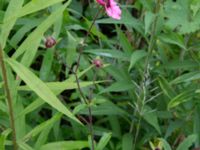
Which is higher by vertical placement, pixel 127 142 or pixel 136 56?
pixel 136 56

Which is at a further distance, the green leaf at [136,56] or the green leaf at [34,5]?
the green leaf at [136,56]

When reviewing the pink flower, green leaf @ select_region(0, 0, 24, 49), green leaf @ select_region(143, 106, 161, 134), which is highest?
green leaf @ select_region(0, 0, 24, 49)

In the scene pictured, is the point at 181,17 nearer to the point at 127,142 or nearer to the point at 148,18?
the point at 148,18

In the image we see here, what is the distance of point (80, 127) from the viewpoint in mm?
1955

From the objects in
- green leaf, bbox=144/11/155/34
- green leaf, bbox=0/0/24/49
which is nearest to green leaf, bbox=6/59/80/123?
green leaf, bbox=0/0/24/49

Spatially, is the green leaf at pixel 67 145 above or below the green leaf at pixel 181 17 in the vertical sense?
below

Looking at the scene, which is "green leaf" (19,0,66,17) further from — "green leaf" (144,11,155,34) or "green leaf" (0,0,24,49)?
"green leaf" (144,11,155,34)

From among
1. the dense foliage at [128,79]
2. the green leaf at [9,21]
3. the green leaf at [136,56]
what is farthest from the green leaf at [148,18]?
the green leaf at [9,21]

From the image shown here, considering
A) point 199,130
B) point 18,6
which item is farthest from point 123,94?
point 18,6

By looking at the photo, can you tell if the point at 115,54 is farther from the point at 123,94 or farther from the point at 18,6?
the point at 18,6

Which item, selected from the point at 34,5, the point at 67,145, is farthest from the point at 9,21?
the point at 67,145

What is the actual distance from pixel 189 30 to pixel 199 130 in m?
0.38

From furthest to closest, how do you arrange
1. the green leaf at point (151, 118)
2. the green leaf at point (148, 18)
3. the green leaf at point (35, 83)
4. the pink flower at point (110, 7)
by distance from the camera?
the green leaf at point (151, 118) → the green leaf at point (148, 18) → the pink flower at point (110, 7) → the green leaf at point (35, 83)

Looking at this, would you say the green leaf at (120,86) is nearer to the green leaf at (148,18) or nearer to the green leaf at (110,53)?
the green leaf at (110,53)
